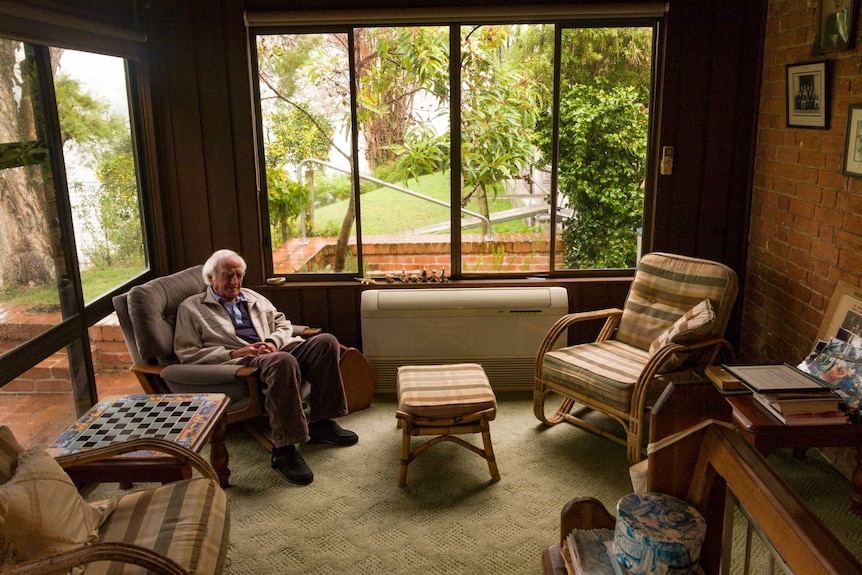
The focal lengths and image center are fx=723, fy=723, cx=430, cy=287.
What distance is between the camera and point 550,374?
368 cm

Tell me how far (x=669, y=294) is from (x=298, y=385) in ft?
6.50

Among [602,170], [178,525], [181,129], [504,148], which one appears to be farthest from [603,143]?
[178,525]

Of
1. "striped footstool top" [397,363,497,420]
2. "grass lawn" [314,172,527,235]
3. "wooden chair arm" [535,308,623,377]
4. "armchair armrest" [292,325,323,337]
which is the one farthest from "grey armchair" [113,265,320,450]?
"wooden chair arm" [535,308,623,377]

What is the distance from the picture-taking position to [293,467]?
3357 mm

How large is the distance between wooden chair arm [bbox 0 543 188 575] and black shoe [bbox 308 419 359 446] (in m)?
1.71

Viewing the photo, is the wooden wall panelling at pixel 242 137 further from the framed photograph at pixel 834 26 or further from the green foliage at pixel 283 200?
the framed photograph at pixel 834 26

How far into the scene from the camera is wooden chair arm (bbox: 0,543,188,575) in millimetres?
1738

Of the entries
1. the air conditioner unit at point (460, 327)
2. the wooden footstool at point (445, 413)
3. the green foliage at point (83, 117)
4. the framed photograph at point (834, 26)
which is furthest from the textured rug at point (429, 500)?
the framed photograph at point (834, 26)

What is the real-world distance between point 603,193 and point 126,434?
9.76 ft

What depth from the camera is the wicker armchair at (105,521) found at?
72.2 inches

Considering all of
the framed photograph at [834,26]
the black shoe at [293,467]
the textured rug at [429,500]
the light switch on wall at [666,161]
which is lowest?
the textured rug at [429,500]

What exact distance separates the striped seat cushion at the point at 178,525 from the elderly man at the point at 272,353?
3.06 feet

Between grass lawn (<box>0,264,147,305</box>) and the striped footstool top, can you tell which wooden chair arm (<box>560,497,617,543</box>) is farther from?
grass lawn (<box>0,264,147,305</box>)

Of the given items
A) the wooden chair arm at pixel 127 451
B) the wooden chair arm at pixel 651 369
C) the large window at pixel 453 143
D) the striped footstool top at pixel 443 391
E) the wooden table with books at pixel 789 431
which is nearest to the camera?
the wooden chair arm at pixel 127 451
